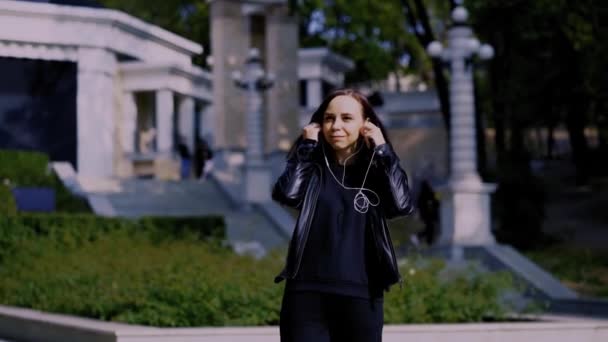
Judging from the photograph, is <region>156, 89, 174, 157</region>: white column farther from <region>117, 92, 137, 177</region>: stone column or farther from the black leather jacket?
the black leather jacket

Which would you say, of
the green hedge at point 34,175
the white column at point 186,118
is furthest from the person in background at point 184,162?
the green hedge at point 34,175

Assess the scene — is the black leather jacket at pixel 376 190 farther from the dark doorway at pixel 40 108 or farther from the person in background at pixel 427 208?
the person in background at pixel 427 208

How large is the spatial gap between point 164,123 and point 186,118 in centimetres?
332

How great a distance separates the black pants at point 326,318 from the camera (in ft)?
14.7

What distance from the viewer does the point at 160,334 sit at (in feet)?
29.7

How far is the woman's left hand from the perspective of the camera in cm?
474

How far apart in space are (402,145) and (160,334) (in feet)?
105

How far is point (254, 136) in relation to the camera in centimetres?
2809

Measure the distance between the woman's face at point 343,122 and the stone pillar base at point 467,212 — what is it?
14.2m

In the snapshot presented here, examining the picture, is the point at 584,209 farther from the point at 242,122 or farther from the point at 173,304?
the point at 173,304

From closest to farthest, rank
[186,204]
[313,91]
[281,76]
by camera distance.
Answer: [186,204], [281,76], [313,91]

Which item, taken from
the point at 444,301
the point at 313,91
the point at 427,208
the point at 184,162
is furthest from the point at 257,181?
the point at 313,91

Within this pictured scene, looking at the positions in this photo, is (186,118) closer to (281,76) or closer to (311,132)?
(281,76)

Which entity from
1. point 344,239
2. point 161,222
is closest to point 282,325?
point 344,239
